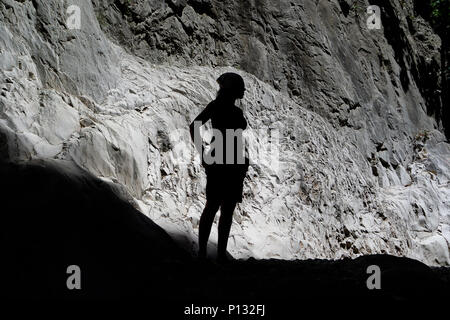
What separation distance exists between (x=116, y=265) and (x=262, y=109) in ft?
24.5

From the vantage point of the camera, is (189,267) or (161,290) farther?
(189,267)

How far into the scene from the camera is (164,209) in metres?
7.06

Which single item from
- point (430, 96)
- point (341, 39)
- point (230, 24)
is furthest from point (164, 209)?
point (430, 96)

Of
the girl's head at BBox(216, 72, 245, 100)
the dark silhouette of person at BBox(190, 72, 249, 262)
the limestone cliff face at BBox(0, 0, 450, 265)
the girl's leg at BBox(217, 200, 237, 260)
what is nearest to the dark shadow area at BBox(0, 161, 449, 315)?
the girl's leg at BBox(217, 200, 237, 260)

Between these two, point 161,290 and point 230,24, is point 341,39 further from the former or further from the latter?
point 161,290

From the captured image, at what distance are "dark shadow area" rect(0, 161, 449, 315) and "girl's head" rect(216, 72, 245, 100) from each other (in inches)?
58.2

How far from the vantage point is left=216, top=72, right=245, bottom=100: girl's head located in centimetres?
474

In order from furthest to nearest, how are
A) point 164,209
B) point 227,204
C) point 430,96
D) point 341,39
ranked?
1. point 430,96
2. point 341,39
3. point 164,209
4. point 227,204

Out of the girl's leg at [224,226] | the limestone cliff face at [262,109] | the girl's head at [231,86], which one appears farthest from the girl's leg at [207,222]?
the limestone cliff face at [262,109]

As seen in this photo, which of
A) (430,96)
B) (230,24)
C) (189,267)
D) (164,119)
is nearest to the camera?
(189,267)

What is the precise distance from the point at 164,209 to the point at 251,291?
12.7ft

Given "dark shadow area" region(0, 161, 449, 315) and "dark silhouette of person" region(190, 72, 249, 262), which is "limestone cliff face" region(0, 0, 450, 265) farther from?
"dark silhouette of person" region(190, 72, 249, 262)

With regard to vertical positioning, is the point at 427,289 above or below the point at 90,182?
below

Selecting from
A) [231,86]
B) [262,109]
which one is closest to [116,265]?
[231,86]
